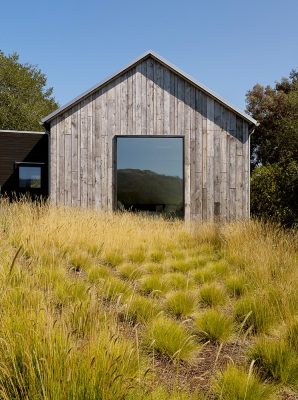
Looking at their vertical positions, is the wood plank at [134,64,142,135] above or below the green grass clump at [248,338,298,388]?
above

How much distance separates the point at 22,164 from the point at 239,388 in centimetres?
1503

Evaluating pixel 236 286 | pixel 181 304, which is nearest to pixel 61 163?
pixel 236 286

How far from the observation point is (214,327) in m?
4.12

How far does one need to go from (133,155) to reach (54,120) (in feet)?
9.49

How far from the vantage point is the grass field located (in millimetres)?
2434

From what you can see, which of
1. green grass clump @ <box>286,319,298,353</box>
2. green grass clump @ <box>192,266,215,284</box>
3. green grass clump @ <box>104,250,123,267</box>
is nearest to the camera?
green grass clump @ <box>286,319,298,353</box>

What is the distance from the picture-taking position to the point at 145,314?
4391 mm

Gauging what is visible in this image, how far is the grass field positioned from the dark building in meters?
7.18

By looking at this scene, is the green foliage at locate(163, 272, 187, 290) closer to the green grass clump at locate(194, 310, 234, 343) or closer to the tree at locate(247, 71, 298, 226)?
the green grass clump at locate(194, 310, 234, 343)

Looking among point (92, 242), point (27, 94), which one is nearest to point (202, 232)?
point (92, 242)

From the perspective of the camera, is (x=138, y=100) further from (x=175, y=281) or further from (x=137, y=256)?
(x=175, y=281)

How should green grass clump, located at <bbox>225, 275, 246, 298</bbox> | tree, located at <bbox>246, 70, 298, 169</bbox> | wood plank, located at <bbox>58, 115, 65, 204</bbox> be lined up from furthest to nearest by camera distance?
1. tree, located at <bbox>246, 70, 298, 169</bbox>
2. wood plank, located at <bbox>58, 115, 65, 204</bbox>
3. green grass clump, located at <bbox>225, 275, 246, 298</bbox>

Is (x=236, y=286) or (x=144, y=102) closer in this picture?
(x=236, y=286)

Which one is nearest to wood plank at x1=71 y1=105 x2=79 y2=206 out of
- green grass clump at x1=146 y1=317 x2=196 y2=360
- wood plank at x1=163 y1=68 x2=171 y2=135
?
wood plank at x1=163 y1=68 x2=171 y2=135
